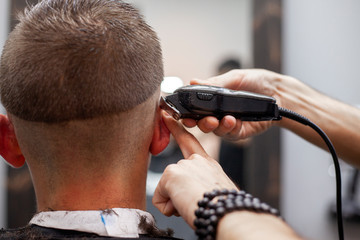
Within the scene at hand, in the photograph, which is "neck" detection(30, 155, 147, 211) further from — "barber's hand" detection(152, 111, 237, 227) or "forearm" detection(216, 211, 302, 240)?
"forearm" detection(216, 211, 302, 240)

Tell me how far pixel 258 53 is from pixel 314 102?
810 millimetres

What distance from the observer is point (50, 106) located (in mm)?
853

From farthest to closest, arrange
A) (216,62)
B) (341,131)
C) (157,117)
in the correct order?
1. (216,62)
2. (341,131)
3. (157,117)

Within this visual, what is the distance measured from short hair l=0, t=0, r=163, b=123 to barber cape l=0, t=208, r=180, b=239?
0.71ft

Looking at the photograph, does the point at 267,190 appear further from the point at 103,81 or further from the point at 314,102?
the point at 103,81

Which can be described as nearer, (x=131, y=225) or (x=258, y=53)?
(x=131, y=225)

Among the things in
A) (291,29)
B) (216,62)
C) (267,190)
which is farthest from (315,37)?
(267,190)

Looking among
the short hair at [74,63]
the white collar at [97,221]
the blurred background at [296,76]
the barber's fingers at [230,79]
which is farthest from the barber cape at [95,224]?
the blurred background at [296,76]

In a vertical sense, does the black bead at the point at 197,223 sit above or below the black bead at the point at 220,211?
below

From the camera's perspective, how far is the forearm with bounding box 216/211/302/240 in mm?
634

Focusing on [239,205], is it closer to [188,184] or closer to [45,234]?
[188,184]

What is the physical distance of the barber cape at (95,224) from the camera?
2.81 ft

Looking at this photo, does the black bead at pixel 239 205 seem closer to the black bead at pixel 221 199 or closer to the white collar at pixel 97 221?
the black bead at pixel 221 199

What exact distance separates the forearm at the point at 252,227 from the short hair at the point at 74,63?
0.36m
